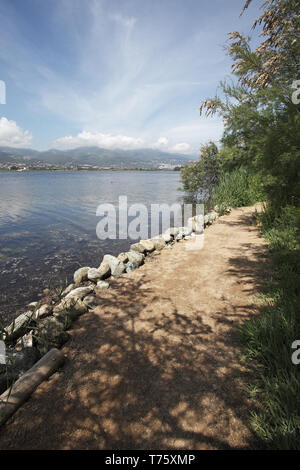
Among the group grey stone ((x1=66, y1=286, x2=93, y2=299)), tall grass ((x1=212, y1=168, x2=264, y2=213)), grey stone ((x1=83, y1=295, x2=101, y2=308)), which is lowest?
grey stone ((x1=83, y1=295, x2=101, y2=308))

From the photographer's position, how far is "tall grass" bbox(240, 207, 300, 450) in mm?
1999

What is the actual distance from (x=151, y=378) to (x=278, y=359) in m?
1.72

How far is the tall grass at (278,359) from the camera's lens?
6.56 feet

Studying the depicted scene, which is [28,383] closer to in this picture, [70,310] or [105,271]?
[70,310]

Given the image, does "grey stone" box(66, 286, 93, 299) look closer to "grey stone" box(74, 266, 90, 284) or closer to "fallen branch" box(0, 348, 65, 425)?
"grey stone" box(74, 266, 90, 284)

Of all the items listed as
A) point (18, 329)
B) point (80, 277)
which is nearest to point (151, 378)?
point (18, 329)

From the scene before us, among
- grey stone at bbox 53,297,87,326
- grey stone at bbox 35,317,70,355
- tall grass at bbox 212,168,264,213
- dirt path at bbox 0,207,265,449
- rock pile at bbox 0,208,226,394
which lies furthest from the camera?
tall grass at bbox 212,168,264,213

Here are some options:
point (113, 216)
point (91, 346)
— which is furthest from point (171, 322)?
point (113, 216)

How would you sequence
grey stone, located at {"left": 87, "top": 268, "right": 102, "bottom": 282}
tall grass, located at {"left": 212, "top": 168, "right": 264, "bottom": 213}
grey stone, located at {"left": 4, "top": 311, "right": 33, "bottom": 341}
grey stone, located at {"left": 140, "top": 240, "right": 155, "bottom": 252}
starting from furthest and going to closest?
1. tall grass, located at {"left": 212, "top": 168, "right": 264, "bottom": 213}
2. grey stone, located at {"left": 140, "top": 240, "right": 155, "bottom": 252}
3. grey stone, located at {"left": 87, "top": 268, "right": 102, "bottom": 282}
4. grey stone, located at {"left": 4, "top": 311, "right": 33, "bottom": 341}

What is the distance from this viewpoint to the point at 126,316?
4195 mm

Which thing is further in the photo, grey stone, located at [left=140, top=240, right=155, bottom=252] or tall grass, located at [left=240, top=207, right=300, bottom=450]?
grey stone, located at [left=140, top=240, right=155, bottom=252]

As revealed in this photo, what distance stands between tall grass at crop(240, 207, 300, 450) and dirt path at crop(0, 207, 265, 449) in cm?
21

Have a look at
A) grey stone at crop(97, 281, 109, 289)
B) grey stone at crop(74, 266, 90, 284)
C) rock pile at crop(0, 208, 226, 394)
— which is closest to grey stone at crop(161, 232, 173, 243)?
rock pile at crop(0, 208, 226, 394)
